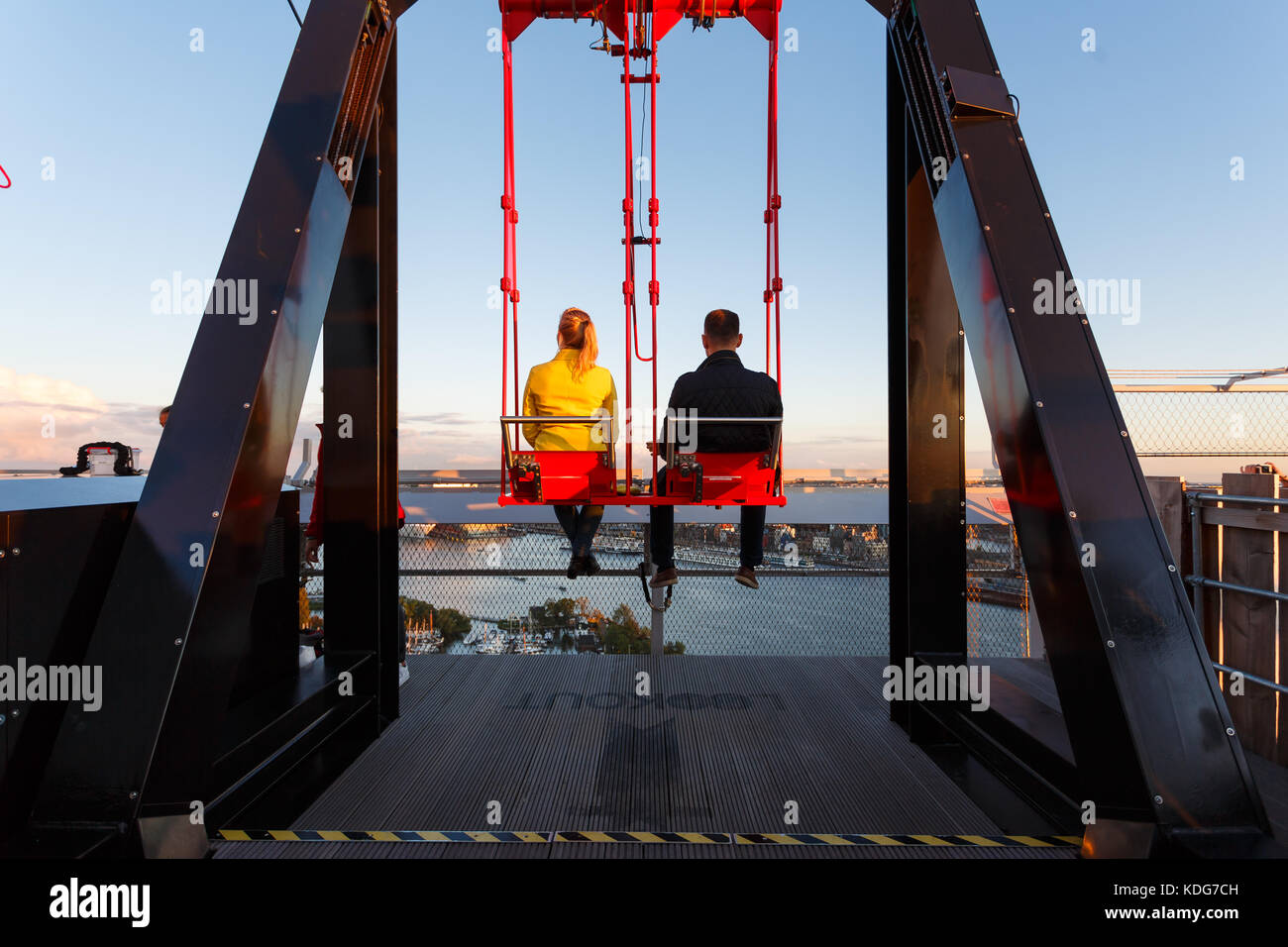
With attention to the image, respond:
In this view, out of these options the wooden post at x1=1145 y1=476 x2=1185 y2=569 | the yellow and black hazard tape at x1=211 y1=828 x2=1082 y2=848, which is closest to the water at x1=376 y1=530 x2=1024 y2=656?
the wooden post at x1=1145 y1=476 x2=1185 y2=569

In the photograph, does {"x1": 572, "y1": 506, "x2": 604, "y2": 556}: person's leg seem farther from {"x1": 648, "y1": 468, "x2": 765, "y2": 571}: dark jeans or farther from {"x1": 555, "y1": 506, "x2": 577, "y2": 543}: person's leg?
{"x1": 648, "y1": 468, "x2": 765, "y2": 571}: dark jeans

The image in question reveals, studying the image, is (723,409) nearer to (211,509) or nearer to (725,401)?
(725,401)

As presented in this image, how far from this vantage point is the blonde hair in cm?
371

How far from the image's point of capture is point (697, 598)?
5.11 m

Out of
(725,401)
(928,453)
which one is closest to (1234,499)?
(928,453)

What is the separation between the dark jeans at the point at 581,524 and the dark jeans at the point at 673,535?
0.36 metres

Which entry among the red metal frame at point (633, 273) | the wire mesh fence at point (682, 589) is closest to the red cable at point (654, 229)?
the red metal frame at point (633, 273)

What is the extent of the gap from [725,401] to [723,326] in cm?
54

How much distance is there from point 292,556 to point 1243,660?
4.35m

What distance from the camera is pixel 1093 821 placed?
1.69 m

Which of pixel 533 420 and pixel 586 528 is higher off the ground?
pixel 533 420

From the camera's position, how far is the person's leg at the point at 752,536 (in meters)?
3.71

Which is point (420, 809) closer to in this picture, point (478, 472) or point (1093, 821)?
point (1093, 821)
